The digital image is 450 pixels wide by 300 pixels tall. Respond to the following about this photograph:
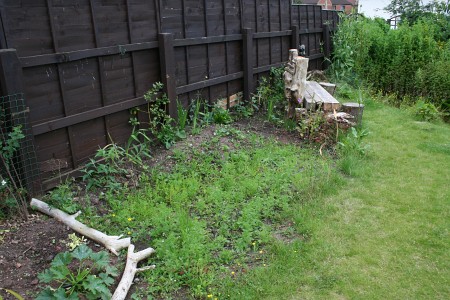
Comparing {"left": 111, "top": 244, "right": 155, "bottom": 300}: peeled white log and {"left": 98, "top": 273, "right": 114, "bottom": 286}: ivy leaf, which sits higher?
{"left": 98, "top": 273, "right": 114, "bottom": 286}: ivy leaf

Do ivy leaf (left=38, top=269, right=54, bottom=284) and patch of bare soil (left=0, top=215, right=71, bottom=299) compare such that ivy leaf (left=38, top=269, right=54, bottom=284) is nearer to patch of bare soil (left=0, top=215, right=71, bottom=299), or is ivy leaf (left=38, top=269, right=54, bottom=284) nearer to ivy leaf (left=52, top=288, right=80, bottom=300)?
ivy leaf (left=52, top=288, right=80, bottom=300)

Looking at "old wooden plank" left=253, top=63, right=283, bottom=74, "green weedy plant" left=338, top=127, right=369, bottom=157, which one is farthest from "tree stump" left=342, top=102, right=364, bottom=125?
"old wooden plank" left=253, top=63, right=283, bottom=74

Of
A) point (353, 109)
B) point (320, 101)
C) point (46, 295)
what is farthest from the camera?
point (353, 109)

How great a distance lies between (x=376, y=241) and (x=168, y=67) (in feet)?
10.2

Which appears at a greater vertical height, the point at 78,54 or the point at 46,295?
the point at 78,54

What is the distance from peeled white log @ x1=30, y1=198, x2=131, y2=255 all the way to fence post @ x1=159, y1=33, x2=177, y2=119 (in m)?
2.15

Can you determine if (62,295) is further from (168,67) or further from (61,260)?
(168,67)

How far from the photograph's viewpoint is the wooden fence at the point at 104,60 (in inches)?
153

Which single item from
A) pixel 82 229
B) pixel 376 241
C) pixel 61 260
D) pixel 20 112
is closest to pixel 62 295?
pixel 61 260

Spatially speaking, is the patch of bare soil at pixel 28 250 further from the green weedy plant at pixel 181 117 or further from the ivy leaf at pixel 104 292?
the green weedy plant at pixel 181 117

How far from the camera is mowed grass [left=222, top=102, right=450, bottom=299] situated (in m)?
3.26

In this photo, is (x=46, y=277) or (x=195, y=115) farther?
(x=195, y=115)

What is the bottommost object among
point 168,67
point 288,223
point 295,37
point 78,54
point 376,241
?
point 376,241

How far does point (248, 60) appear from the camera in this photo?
23.8 feet
